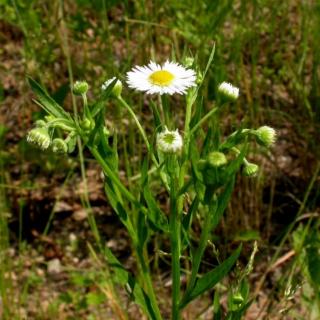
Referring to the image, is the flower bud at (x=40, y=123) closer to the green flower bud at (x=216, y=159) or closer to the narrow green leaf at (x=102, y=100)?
the narrow green leaf at (x=102, y=100)

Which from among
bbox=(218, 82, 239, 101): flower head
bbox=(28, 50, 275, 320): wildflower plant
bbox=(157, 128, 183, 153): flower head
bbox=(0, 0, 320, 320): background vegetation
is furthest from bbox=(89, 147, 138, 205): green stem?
bbox=(0, 0, 320, 320): background vegetation

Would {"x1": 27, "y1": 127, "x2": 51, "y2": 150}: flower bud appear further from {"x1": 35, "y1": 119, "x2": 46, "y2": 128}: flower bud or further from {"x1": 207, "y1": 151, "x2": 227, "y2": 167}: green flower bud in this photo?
{"x1": 207, "y1": 151, "x2": 227, "y2": 167}: green flower bud

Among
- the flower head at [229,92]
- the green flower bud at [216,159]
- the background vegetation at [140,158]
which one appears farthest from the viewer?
the background vegetation at [140,158]

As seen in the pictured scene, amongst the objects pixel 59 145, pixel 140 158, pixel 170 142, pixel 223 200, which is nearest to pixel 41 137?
pixel 59 145

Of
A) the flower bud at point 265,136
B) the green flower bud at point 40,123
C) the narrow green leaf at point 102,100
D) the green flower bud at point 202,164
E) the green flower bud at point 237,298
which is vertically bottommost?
the green flower bud at point 237,298

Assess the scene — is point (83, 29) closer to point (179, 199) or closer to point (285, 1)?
point (285, 1)

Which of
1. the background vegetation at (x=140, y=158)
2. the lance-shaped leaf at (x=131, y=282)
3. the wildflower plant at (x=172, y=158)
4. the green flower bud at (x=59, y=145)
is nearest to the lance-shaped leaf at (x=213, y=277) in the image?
the wildflower plant at (x=172, y=158)
